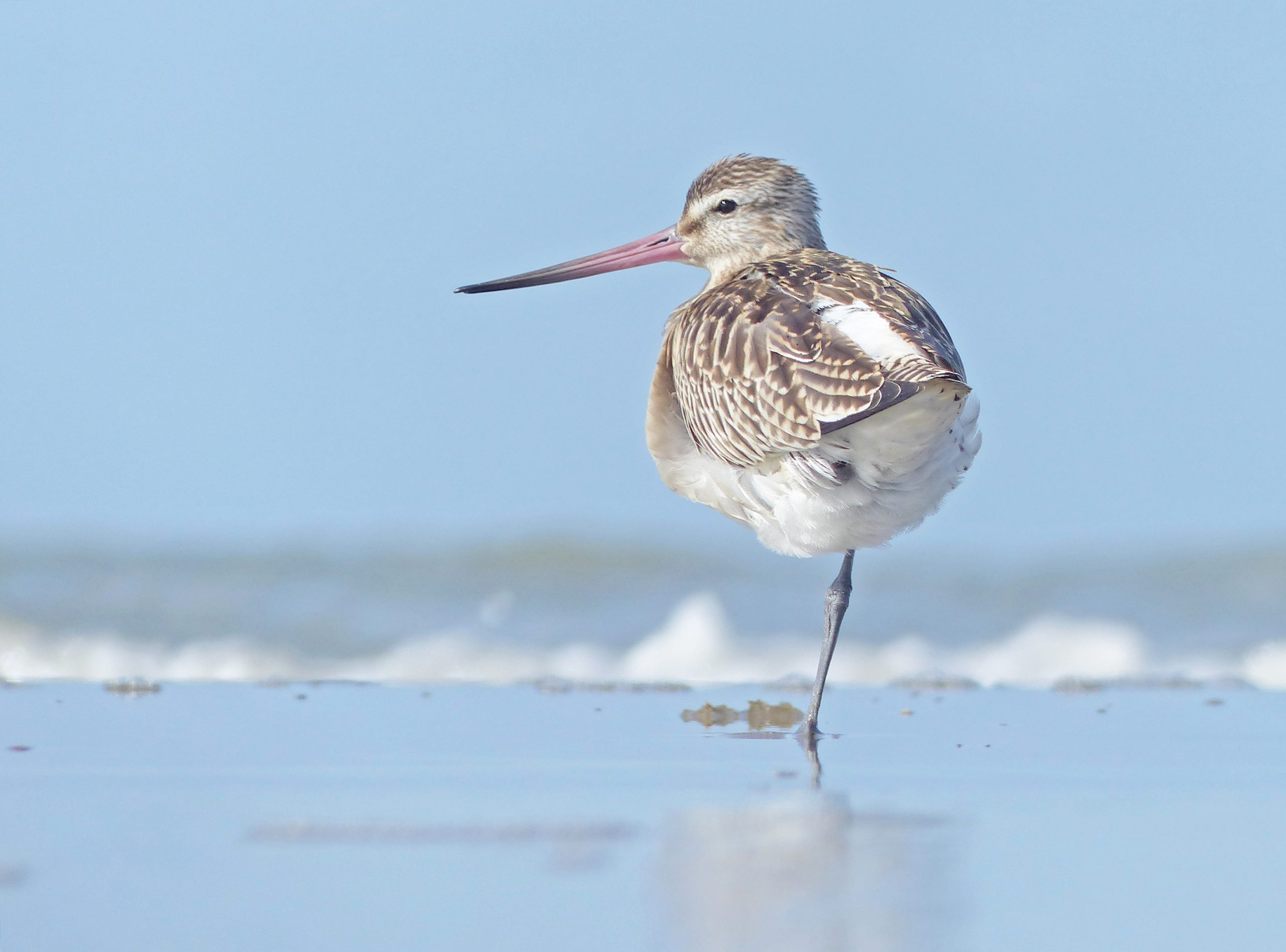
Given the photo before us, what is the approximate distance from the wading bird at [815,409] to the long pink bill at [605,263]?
0.88 metres

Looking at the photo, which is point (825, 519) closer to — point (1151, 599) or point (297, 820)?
point (297, 820)

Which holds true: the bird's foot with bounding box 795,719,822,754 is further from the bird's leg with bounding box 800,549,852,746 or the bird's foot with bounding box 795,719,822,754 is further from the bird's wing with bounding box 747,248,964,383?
the bird's wing with bounding box 747,248,964,383

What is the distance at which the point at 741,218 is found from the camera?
657 centimetres

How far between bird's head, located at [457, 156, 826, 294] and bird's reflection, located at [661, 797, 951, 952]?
130 inches

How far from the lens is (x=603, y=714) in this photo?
5715mm

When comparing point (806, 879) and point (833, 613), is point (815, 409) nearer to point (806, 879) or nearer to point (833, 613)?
point (833, 613)

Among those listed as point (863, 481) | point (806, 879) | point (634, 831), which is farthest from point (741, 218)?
point (806, 879)

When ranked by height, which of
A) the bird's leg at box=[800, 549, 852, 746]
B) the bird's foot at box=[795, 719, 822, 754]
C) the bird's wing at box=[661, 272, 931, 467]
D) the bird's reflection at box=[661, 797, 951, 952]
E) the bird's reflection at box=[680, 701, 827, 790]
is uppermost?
the bird's wing at box=[661, 272, 931, 467]

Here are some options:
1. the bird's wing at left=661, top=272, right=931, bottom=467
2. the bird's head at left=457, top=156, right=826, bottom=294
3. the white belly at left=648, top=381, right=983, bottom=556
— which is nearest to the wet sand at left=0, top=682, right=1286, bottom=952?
the white belly at left=648, top=381, right=983, bottom=556

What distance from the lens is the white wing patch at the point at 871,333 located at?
454 centimetres

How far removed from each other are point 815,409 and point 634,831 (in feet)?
5.48

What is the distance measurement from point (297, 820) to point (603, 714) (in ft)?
7.30

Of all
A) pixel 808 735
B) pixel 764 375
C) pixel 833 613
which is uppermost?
pixel 764 375

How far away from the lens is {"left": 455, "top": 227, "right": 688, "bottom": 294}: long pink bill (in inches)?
268
